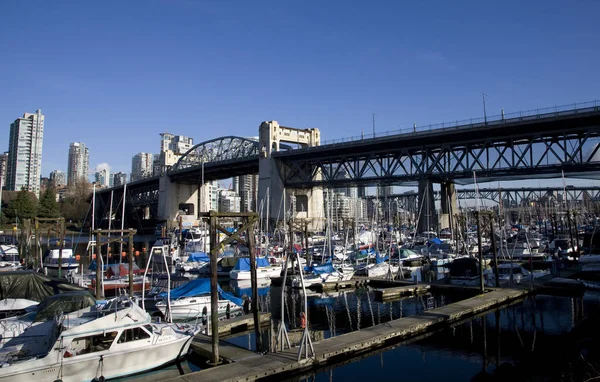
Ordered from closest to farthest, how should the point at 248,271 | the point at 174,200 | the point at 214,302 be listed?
the point at 214,302 → the point at 248,271 → the point at 174,200

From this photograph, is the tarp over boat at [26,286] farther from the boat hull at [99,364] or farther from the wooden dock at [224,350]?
the boat hull at [99,364]

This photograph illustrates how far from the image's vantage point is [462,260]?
3659cm

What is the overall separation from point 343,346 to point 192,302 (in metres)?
12.7

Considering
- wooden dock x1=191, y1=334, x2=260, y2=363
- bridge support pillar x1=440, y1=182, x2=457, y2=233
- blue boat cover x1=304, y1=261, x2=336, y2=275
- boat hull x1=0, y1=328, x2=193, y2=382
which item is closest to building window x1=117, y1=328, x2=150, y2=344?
boat hull x1=0, y1=328, x2=193, y2=382

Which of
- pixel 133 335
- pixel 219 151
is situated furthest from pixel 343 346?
pixel 219 151

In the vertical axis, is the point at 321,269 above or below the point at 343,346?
above

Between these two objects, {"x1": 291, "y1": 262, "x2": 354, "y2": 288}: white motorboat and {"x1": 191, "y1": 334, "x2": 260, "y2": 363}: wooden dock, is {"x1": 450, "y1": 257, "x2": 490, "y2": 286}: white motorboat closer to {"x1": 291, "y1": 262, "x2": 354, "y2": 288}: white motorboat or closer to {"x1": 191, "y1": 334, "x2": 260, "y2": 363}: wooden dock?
{"x1": 291, "y1": 262, "x2": 354, "y2": 288}: white motorboat

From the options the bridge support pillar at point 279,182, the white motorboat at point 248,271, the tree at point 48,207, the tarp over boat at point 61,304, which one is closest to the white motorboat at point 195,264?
the white motorboat at point 248,271

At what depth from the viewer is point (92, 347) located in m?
15.4

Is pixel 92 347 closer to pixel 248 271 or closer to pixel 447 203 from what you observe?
pixel 248 271

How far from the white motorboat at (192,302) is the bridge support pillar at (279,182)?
A: 6764cm

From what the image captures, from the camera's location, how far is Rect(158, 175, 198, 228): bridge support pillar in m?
135

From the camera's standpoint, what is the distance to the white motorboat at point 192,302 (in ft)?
86.4

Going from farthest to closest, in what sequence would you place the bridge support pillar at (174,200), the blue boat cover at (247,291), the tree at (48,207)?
the bridge support pillar at (174,200) → the tree at (48,207) → the blue boat cover at (247,291)
